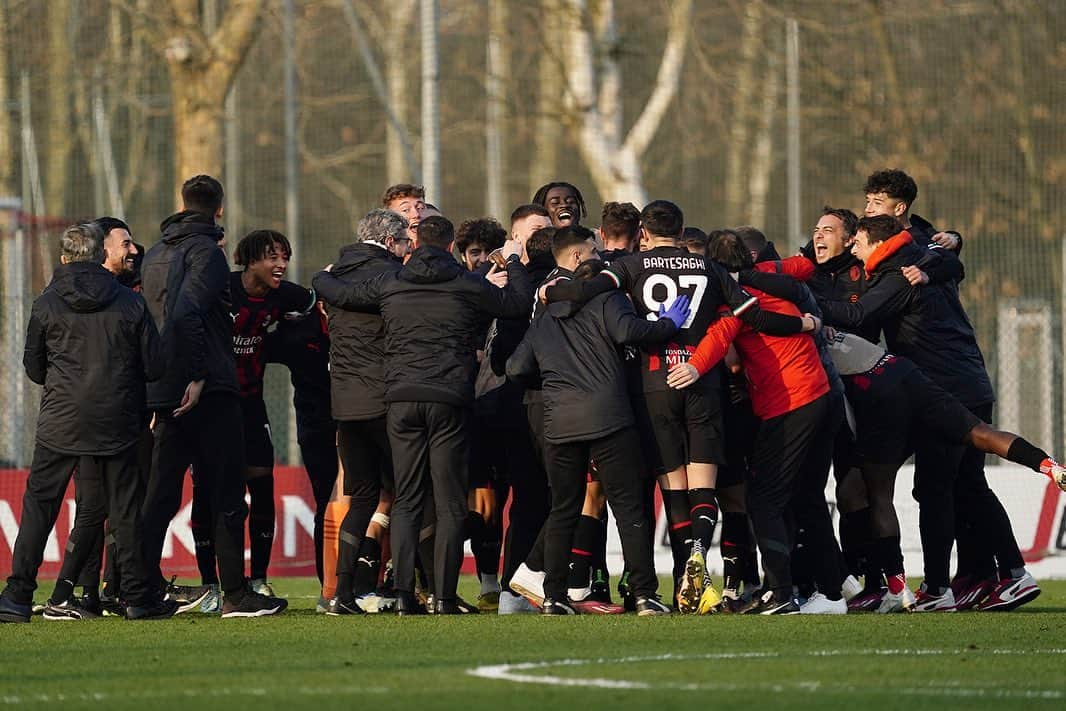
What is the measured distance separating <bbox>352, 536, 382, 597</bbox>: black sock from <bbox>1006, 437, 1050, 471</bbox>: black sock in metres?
3.59

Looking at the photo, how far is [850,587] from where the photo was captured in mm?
11805

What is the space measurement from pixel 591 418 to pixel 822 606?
5.41 ft

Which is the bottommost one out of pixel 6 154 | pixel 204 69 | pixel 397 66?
pixel 6 154

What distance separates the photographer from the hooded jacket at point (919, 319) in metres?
11.2

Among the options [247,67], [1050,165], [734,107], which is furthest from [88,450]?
[247,67]

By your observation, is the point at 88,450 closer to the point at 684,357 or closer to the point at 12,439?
the point at 684,357

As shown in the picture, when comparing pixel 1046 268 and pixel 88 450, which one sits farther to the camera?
pixel 1046 268

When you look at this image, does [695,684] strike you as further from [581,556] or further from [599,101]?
[599,101]

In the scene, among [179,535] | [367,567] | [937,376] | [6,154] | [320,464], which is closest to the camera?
[367,567]

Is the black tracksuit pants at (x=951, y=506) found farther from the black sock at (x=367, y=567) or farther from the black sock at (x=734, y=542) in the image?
the black sock at (x=367, y=567)

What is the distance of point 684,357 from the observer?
10.7 m

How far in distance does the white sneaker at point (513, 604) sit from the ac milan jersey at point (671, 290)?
1491mm

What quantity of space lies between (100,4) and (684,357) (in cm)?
1762

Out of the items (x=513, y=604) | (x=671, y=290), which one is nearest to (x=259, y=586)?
(x=513, y=604)
